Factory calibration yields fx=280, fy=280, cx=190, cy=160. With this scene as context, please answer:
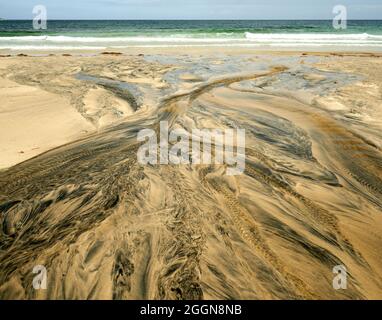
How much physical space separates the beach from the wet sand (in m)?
0.01

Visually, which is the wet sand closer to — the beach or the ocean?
the beach

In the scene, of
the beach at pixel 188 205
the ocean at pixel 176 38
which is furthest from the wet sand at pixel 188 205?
the ocean at pixel 176 38

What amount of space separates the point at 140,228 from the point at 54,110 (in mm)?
3785

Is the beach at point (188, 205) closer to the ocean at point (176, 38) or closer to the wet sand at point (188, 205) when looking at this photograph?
the wet sand at point (188, 205)

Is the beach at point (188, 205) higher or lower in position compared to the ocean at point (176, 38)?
lower

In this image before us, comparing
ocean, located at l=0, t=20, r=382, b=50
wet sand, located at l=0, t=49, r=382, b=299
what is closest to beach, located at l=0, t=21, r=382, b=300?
wet sand, located at l=0, t=49, r=382, b=299

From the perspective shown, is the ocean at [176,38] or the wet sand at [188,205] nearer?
the wet sand at [188,205]

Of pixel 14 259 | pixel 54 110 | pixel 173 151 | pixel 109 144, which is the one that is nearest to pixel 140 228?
pixel 14 259

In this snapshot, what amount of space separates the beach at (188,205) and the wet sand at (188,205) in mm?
11

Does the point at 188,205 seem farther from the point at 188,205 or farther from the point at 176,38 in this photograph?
the point at 176,38

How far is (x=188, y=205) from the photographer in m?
2.59

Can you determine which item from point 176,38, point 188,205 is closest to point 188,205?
point 188,205

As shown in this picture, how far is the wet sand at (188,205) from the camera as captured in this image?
1897 millimetres

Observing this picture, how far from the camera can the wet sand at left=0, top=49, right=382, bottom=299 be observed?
1.90 metres
